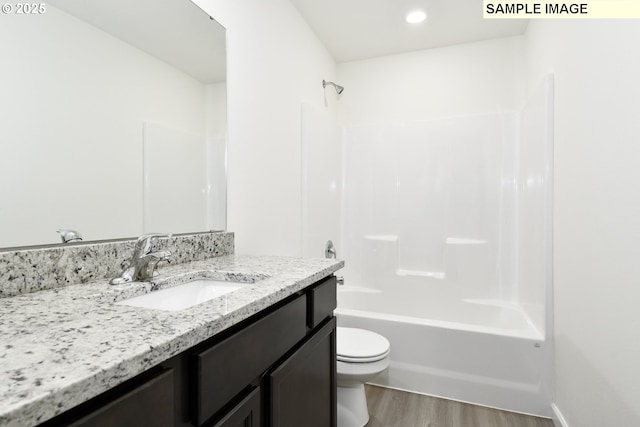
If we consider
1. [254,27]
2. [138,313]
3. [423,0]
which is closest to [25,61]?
[138,313]

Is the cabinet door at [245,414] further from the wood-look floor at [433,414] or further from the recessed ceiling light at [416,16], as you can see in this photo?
the recessed ceiling light at [416,16]

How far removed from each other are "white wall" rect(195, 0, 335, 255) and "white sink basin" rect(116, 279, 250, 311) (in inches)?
20.0

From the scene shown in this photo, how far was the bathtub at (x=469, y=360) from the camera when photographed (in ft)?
6.31

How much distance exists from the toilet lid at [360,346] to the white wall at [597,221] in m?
0.90

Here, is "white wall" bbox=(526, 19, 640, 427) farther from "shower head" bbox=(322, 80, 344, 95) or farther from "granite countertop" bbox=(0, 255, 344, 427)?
"shower head" bbox=(322, 80, 344, 95)

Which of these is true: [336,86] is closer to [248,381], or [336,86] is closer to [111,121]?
[111,121]

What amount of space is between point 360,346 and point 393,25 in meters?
2.30

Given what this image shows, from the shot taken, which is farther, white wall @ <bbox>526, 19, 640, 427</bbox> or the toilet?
the toilet

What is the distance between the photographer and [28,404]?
34 cm

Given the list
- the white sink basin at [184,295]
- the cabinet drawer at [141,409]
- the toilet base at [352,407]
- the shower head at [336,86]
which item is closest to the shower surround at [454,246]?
the shower head at [336,86]

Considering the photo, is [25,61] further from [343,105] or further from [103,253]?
[343,105]

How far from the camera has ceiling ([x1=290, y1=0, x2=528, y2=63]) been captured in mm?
2254

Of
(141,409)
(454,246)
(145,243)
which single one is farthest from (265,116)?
(454,246)

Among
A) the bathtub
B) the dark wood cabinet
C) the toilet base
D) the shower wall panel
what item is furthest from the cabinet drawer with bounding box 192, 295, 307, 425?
the shower wall panel
